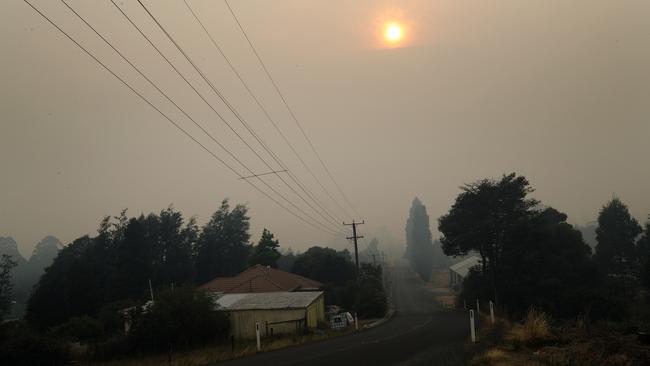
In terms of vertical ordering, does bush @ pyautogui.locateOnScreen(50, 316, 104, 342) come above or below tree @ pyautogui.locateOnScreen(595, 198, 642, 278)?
below

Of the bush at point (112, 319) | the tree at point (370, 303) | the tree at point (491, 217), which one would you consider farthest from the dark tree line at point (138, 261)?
the tree at point (491, 217)

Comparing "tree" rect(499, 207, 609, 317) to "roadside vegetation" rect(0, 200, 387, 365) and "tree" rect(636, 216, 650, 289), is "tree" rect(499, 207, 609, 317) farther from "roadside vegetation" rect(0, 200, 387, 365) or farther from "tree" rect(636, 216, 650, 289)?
"roadside vegetation" rect(0, 200, 387, 365)

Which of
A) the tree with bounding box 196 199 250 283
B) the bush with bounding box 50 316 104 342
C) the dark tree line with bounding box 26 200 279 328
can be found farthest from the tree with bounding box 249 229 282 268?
the bush with bounding box 50 316 104 342

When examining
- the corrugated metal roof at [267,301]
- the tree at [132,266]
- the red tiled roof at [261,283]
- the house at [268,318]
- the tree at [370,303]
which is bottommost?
the tree at [370,303]

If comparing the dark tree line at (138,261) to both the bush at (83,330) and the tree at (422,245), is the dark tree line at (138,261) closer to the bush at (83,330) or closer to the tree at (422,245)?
the bush at (83,330)

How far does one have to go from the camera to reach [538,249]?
50.1 meters

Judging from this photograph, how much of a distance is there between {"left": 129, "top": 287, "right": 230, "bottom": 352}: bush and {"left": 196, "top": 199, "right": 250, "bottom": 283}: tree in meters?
67.9

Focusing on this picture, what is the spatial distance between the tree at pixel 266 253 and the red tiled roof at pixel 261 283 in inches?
818

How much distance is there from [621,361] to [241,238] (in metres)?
95.1

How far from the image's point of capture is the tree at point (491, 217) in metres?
51.7

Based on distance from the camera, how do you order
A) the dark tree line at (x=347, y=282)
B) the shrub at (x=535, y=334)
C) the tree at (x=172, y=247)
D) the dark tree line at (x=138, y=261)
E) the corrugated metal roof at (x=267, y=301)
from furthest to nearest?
the tree at (x=172, y=247) < the dark tree line at (x=138, y=261) < the dark tree line at (x=347, y=282) < the corrugated metal roof at (x=267, y=301) < the shrub at (x=535, y=334)

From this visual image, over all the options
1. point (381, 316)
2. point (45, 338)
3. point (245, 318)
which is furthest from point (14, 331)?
point (381, 316)

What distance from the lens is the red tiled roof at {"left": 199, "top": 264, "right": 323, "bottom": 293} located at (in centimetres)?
5356

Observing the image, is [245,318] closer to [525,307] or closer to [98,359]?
[98,359]
